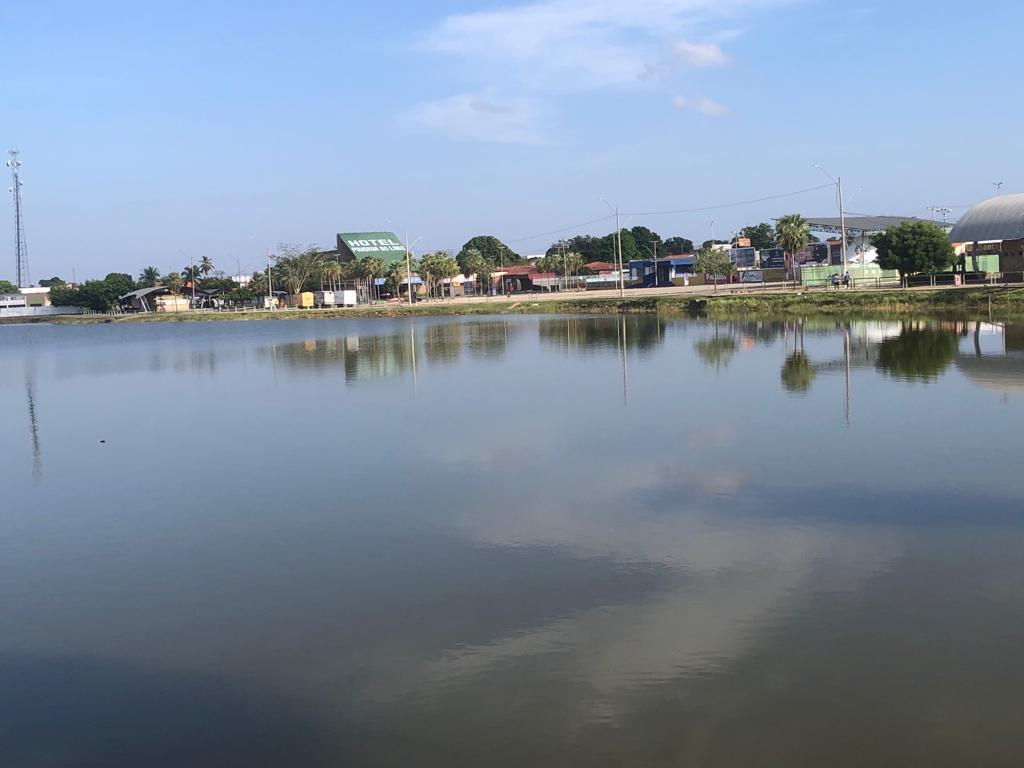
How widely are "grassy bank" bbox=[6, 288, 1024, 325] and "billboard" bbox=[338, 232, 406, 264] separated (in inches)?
1211

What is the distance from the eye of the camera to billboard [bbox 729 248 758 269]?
134000 mm

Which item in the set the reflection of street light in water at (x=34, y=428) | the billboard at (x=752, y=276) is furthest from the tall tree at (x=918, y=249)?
the reflection of street light in water at (x=34, y=428)

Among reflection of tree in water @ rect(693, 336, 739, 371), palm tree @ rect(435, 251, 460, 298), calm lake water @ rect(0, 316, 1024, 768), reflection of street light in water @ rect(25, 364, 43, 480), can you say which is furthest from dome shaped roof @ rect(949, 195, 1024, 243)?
reflection of street light in water @ rect(25, 364, 43, 480)

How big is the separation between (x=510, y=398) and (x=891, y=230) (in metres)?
57.4

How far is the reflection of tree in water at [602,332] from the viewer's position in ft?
174

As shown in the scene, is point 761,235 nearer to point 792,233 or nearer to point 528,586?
Answer: point 792,233

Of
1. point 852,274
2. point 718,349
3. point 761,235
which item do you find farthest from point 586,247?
point 718,349

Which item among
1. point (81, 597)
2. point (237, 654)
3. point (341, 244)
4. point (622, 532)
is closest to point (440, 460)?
point (622, 532)

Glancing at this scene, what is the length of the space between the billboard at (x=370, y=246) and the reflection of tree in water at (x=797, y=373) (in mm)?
111434

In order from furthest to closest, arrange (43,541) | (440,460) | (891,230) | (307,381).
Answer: (891,230), (307,381), (440,460), (43,541)

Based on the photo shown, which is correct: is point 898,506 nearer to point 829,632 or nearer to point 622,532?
point 622,532

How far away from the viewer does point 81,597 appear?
1360 cm

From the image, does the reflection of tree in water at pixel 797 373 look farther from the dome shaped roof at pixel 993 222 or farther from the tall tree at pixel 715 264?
the tall tree at pixel 715 264

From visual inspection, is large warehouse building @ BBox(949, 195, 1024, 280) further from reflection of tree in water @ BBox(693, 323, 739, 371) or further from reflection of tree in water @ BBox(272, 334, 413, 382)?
reflection of tree in water @ BBox(272, 334, 413, 382)
